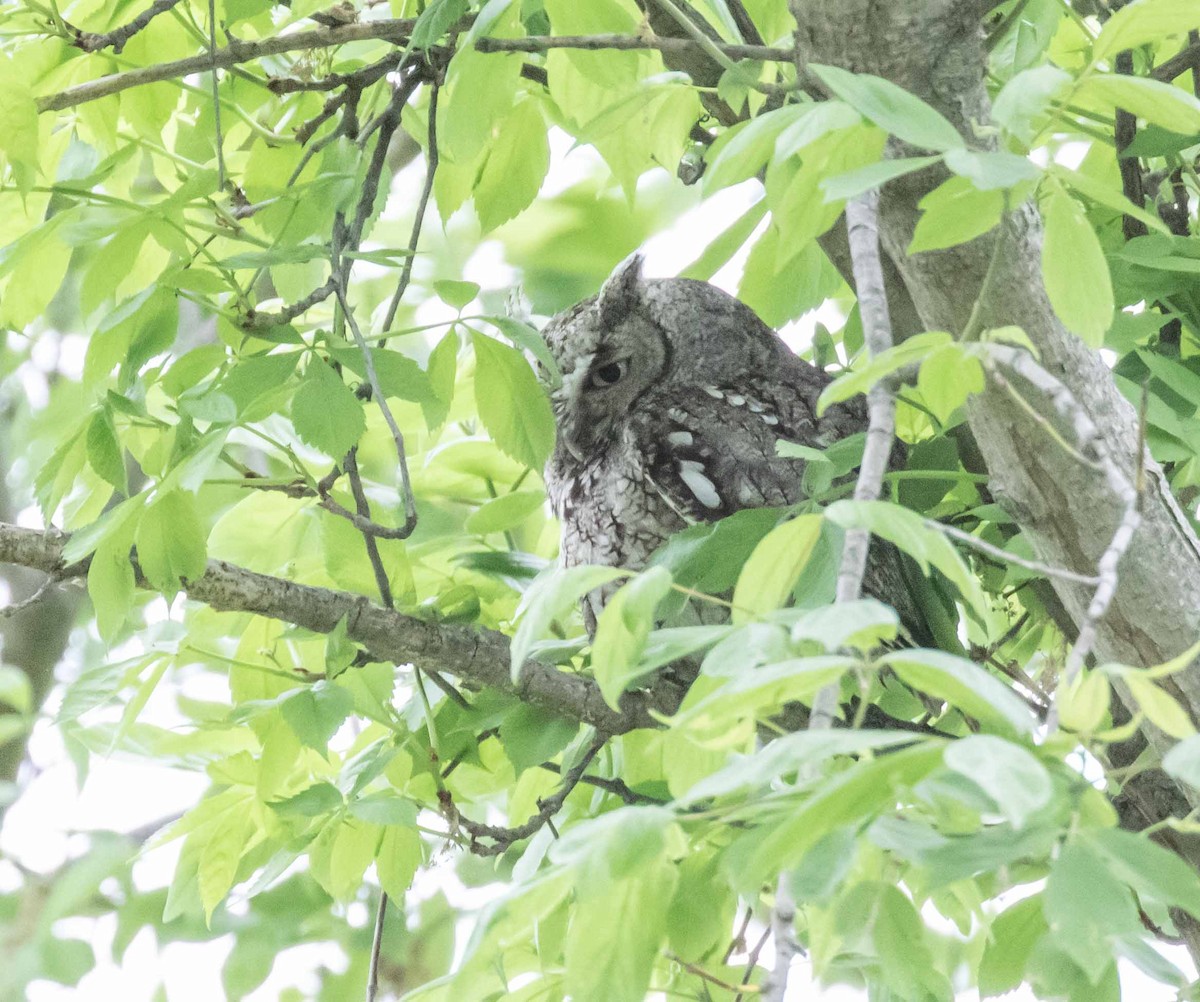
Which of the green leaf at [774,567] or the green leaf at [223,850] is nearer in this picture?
the green leaf at [774,567]

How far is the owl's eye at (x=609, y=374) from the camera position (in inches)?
70.6

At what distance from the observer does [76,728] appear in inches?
50.5

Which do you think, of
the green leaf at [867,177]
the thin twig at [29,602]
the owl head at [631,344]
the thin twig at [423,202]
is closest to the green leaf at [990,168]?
the green leaf at [867,177]

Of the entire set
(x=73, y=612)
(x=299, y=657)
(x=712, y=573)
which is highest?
(x=712, y=573)

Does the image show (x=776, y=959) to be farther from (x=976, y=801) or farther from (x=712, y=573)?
(x=712, y=573)

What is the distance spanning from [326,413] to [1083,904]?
2.12ft

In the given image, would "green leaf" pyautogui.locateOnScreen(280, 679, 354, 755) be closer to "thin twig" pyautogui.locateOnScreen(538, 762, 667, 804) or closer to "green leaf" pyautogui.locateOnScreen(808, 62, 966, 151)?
"thin twig" pyautogui.locateOnScreen(538, 762, 667, 804)

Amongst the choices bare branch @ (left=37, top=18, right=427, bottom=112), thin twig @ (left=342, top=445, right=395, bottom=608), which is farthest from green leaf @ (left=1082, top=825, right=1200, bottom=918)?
bare branch @ (left=37, top=18, right=427, bottom=112)

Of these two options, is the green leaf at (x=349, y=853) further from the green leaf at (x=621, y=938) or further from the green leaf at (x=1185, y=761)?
the green leaf at (x=1185, y=761)

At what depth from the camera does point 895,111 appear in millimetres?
623

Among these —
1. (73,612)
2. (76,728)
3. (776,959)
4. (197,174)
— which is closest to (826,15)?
(197,174)

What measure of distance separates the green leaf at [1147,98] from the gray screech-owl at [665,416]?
32.0 inches

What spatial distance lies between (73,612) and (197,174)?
6.86ft

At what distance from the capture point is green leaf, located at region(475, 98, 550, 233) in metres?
1.18
